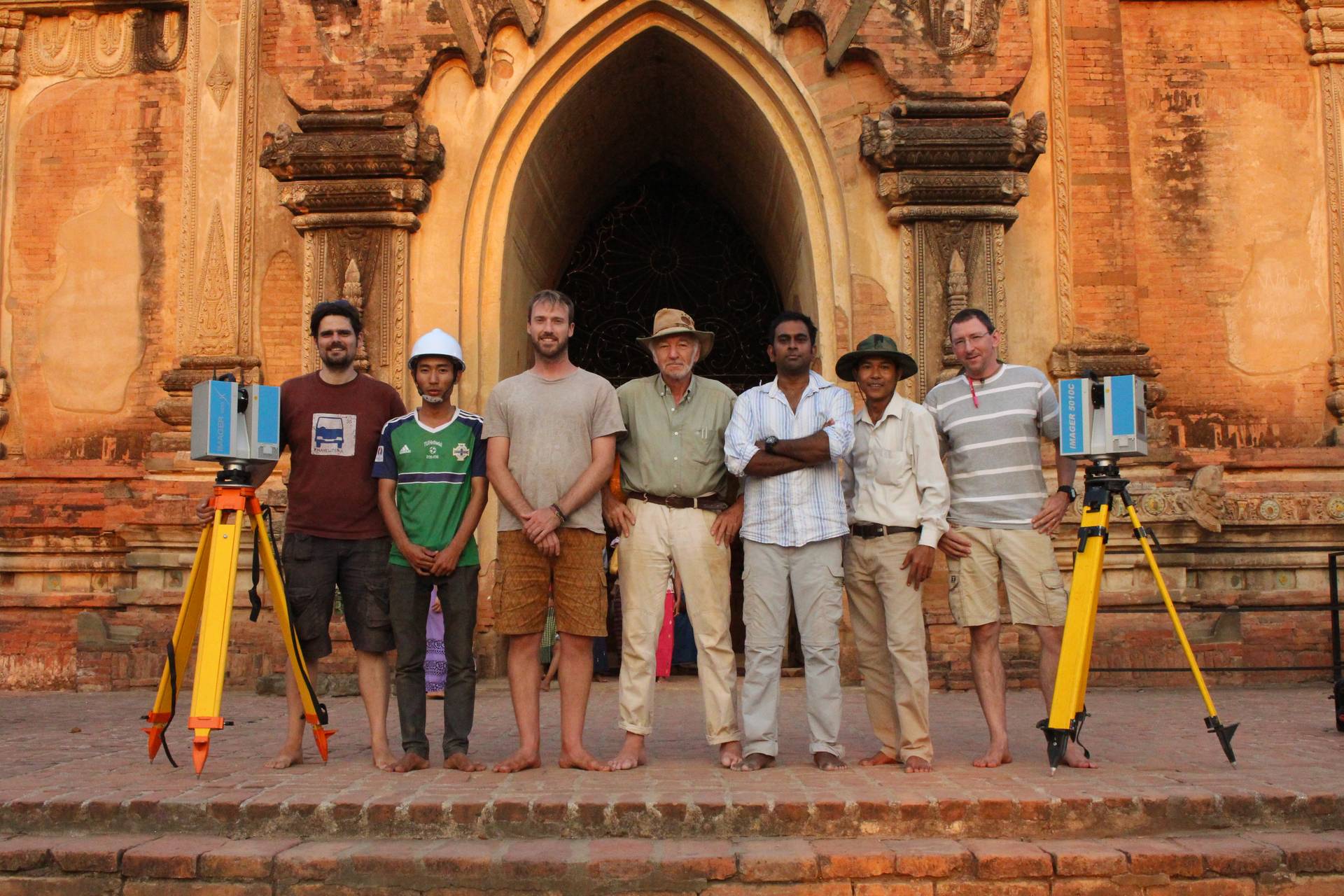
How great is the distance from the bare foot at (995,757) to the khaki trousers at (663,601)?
3.53 ft

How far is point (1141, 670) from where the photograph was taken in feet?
30.6

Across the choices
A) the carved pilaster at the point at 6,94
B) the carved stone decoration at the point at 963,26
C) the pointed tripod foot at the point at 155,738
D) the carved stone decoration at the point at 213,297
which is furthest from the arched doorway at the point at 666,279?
the pointed tripod foot at the point at 155,738

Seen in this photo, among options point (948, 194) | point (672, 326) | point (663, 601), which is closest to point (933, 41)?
point (948, 194)

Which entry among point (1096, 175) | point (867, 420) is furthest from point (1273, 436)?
point (867, 420)

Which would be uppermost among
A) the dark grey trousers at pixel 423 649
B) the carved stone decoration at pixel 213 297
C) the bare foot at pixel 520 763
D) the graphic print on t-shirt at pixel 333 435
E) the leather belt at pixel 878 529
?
the carved stone decoration at pixel 213 297

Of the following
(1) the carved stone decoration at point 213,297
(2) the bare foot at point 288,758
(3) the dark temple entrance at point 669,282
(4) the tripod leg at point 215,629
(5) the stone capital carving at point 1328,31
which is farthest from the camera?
(3) the dark temple entrance at point 669,282

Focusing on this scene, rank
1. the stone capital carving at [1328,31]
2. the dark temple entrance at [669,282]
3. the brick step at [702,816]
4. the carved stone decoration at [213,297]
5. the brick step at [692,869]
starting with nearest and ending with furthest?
the brick step at [692,869] → the brick step at [702,816] → the carved stone decoration at [213,297] → the stone capital carving at [1328,31] → the dark temple entrance at [669,282]

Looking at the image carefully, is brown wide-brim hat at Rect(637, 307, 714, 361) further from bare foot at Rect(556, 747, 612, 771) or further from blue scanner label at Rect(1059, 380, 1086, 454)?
bare foot at Rect(556, 747, 612, 771)

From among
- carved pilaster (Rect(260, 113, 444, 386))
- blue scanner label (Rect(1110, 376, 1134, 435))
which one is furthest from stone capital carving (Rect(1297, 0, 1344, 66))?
carved pilaster (Rect(260, 113, 444, 386))

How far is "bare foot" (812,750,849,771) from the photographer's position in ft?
18.2

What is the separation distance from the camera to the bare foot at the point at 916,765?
546cm

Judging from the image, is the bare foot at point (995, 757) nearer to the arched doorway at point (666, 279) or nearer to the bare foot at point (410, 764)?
the bare foot at point (410, 764)

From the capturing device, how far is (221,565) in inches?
213

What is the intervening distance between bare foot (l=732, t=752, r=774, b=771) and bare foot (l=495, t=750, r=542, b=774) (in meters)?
0.87
